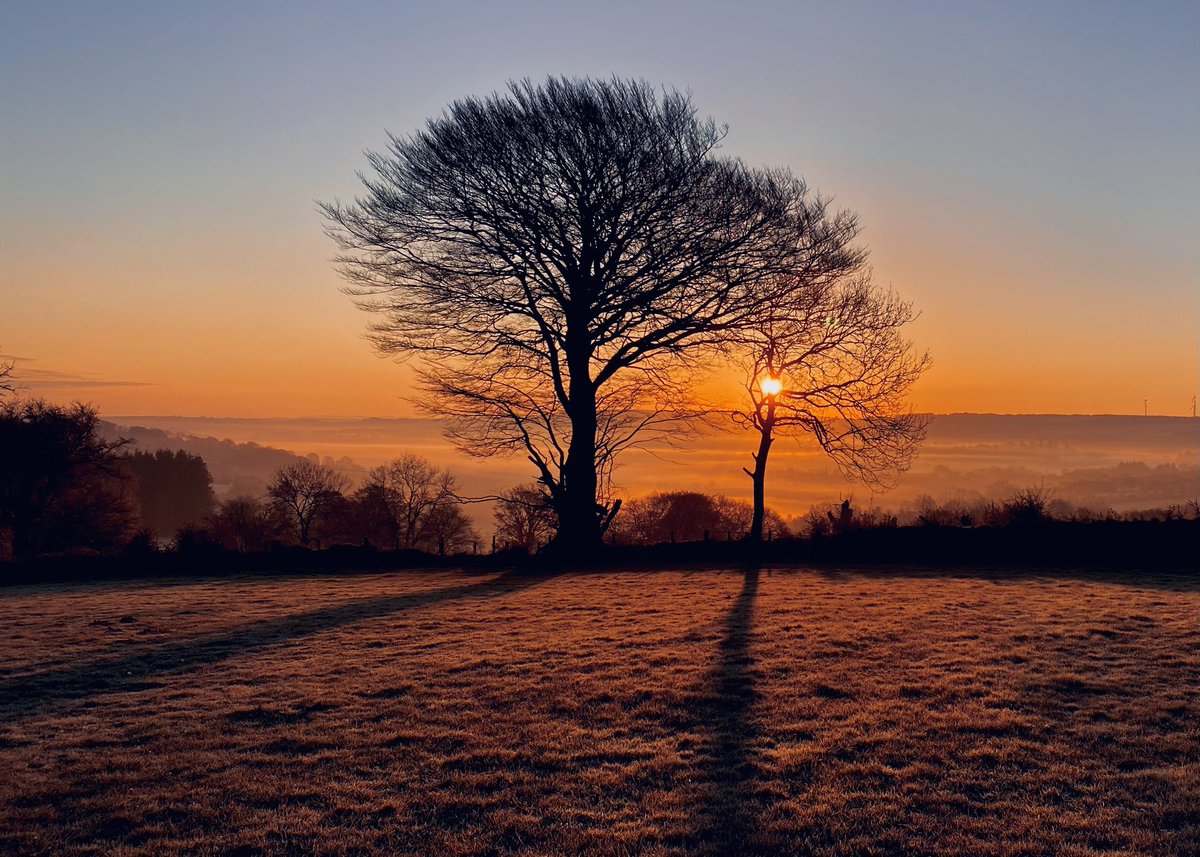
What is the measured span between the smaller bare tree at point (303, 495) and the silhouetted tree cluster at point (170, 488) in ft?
102

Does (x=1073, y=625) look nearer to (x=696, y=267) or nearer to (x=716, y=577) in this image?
(x=716, y=577)

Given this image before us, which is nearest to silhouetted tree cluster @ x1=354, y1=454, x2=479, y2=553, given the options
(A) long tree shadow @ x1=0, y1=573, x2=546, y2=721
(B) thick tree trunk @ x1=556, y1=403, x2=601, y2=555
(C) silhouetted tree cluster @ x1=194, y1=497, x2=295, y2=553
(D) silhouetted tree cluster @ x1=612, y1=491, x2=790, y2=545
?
(C) silhouetted tree cluster @ x1=194, y1=497, x2=295, y2=553

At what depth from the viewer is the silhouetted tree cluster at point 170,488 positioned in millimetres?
82438

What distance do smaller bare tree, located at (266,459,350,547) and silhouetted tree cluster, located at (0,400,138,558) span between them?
1254cm

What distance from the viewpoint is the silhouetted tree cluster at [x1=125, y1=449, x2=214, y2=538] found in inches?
3246

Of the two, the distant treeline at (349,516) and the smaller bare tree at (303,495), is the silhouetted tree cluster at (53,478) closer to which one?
the distant treeline at (349,516)

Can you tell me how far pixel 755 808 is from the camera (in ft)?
16.4

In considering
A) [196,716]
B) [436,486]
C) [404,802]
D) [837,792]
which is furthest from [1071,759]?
[436,486]

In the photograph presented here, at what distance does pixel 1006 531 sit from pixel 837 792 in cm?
1530

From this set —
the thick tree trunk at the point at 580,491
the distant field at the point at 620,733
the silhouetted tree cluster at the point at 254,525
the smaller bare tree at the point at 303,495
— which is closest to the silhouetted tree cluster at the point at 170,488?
the silhouetted tree cluster at the point at 254,525

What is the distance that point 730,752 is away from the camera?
5918mm

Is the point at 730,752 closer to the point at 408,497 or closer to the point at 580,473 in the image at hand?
the point at 580,473

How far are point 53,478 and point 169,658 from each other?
35880 millimetres

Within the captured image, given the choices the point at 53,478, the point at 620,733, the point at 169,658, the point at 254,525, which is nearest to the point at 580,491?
the point at 169,658
